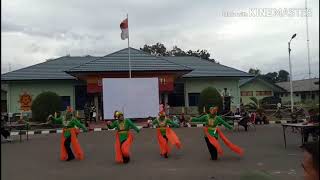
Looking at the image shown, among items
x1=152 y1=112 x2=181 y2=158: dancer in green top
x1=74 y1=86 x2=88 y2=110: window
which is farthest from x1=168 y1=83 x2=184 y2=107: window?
x1=152 y1=112 x2=181 y2=158: dancer in green top

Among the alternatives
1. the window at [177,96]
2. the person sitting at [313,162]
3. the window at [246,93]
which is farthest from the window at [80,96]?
the person sitting at [313,162]

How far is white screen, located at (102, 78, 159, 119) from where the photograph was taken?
104 feet

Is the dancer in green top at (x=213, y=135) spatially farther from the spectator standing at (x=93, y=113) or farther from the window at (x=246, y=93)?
the window at (x=246, y=93)

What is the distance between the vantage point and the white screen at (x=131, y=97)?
31.6 meters

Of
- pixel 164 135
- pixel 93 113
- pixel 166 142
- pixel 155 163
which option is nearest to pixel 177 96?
A: pixel 93 113

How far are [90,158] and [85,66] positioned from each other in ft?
73.5

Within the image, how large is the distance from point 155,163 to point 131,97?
63.2 ft

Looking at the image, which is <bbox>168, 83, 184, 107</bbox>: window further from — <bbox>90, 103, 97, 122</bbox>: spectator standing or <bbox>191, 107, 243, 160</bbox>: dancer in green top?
<bbox>191, 107, 243, 160</bbox>: dancer in green top

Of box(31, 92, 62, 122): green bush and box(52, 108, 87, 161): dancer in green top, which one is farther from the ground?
box(31, 92, 62, 122): green bush

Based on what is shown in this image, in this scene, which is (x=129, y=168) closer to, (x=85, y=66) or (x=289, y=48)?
(x=85, y=66)

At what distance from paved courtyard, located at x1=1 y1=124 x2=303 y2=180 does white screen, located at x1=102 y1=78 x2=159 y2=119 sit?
13457 millimetres

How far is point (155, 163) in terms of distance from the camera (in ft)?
41.4

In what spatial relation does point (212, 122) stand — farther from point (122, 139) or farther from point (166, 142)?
point (122, 139)

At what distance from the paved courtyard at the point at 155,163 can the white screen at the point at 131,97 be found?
1346 cm
